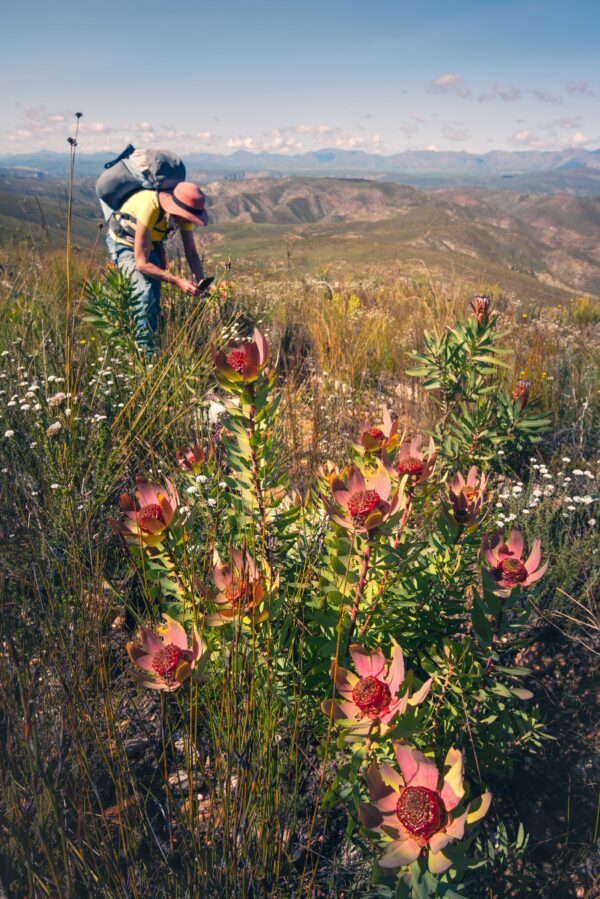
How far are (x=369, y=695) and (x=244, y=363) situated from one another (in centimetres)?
66

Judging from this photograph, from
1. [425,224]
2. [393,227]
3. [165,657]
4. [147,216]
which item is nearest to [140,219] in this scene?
[147,216]

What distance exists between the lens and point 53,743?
113 cm

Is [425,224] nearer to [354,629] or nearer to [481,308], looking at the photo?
[481,308]

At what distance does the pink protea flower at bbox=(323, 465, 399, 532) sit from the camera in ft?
3.09

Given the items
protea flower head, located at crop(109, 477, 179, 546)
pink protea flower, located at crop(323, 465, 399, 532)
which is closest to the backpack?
protea flower head, located at crop(109, 477, 179, 546)

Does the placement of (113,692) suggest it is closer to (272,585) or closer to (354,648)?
(272,585)

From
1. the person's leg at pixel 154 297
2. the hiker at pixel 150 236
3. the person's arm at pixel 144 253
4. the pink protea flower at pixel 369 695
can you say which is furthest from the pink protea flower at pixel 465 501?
the person's leg at pixel 154 297

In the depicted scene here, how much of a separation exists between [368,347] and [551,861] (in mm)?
3189

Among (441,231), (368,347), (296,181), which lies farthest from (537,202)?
(368,347)

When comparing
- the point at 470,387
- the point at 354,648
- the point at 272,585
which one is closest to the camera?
the point at 354,648

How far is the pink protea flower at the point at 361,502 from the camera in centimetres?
94

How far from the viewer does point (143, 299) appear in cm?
343

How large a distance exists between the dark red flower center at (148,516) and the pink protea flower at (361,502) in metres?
0.35

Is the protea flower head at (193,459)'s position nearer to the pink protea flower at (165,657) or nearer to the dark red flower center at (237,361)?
the dark red flower center at (237,361)
